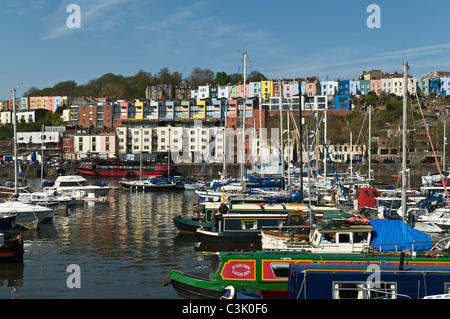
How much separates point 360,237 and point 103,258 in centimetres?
1280

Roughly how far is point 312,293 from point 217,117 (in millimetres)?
122165

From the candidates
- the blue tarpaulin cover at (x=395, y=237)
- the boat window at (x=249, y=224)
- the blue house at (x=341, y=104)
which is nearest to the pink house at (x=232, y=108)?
the blue house at (x=341, y=104)

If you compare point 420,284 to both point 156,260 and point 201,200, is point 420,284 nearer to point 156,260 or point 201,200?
point 156,260

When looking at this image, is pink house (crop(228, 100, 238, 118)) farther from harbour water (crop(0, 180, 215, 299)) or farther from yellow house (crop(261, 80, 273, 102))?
harbour water (crop(0, 180, 215, 299))

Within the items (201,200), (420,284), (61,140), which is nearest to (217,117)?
(61,140)

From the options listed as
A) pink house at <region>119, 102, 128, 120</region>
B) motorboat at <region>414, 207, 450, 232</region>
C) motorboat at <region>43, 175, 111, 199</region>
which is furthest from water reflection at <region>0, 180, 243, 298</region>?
pink house at <region>119, 102, 128, 120</region>

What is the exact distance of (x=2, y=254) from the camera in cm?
2338

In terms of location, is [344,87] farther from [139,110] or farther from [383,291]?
[383,291]

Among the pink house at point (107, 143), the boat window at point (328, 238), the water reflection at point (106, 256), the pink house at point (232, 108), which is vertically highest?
the pink house at point (232, 108)

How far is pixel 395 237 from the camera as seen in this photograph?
20344 mm

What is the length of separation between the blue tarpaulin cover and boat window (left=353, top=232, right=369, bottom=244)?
11.6 inches

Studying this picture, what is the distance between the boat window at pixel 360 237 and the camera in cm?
2031

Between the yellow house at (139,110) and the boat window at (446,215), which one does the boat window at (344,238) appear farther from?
the yellow house at (139,110)

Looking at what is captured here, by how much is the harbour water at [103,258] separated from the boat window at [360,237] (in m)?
6.77
